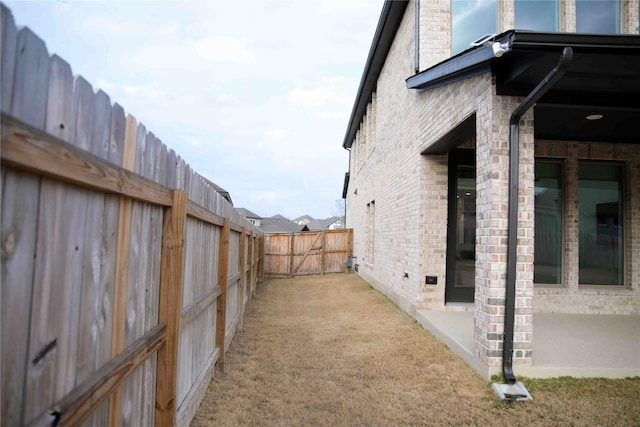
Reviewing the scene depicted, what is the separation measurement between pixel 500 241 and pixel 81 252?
367 cm

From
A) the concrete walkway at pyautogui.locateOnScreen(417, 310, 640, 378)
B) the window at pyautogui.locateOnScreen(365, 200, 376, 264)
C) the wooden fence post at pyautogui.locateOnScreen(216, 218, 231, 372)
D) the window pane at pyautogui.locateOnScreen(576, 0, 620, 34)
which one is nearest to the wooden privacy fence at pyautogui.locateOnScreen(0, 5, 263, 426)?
the wooden fence post at pyautogui.locateOnScreen(216, 218, 231, 372)

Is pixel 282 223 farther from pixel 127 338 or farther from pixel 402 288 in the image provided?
pixel 127 338

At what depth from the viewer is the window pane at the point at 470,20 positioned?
242 inches

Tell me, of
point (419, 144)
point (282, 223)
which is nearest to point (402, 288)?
point (419, 144)

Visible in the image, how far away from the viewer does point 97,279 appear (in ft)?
4.75

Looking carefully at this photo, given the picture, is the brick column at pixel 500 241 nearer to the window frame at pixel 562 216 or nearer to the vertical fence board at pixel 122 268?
the window frame at pixel 562 216

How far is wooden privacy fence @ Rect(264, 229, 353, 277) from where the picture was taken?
1544 cm

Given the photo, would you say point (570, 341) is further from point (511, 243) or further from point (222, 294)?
point (222, 294)

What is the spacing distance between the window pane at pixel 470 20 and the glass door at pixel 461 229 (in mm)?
1861

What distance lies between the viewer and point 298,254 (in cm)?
1550

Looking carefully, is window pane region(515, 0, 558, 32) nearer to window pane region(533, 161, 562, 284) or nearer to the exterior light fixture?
window pane region(533, 161, 562, 284)

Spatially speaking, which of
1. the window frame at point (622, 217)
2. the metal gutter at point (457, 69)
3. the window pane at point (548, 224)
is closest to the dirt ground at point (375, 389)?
the window pane at point (548, 224)

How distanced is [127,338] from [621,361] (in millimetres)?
4774

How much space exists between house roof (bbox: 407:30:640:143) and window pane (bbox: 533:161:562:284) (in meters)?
1.39
